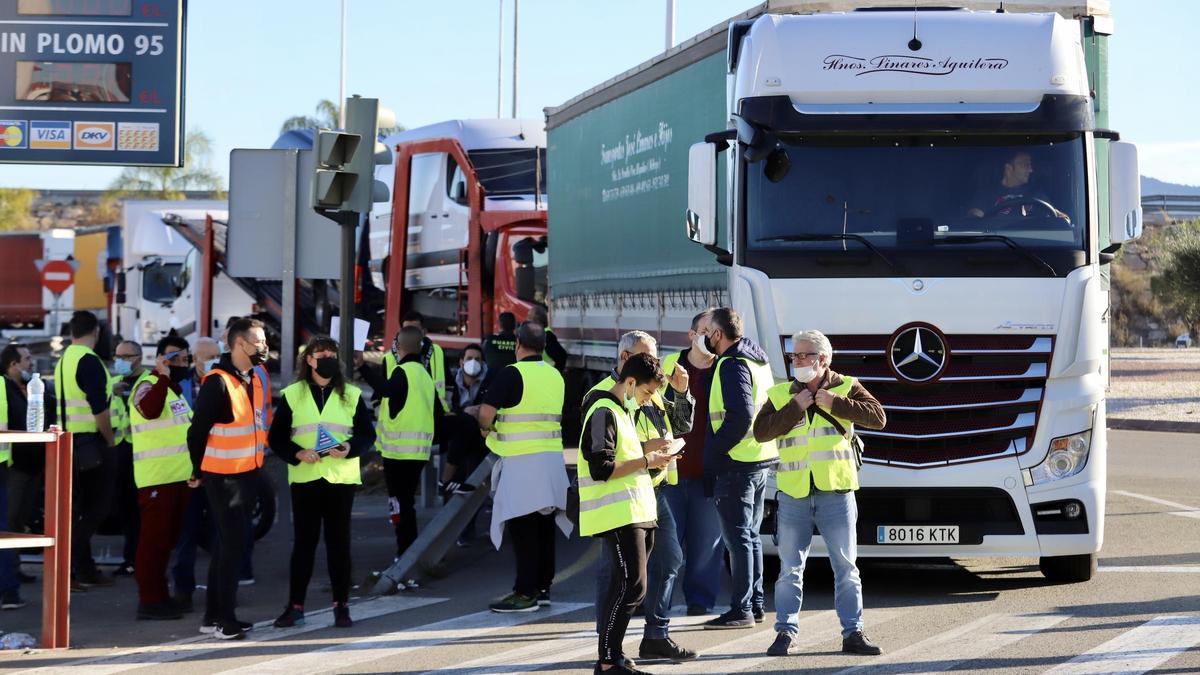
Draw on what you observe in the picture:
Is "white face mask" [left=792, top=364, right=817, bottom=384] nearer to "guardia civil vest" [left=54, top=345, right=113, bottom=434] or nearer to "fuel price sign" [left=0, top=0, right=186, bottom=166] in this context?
"guardia civil vest" [left=54, top=345, right=113, bottom=434]

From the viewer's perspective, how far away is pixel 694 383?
9.62 m

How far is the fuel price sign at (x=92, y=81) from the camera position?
14.3 meters

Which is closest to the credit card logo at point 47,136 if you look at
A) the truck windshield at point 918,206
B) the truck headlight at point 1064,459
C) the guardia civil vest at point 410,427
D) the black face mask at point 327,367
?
the guardia civil vest at point 410,427

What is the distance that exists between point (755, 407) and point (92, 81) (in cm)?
801

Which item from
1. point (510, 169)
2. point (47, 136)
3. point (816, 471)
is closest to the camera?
point (816, 471)

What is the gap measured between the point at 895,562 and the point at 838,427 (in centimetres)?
357

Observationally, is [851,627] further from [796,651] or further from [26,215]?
[26,215]

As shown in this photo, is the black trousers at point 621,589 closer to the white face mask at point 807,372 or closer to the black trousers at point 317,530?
the white face mask at point 807,372

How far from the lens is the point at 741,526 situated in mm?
9336

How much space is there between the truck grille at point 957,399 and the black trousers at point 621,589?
8.71 feet

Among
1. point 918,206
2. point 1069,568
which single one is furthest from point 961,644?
point 918,206

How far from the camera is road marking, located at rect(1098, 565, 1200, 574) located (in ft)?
36.6

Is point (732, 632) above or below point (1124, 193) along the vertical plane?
below

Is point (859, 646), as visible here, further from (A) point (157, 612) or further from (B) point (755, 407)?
(A) point (157, 612)
